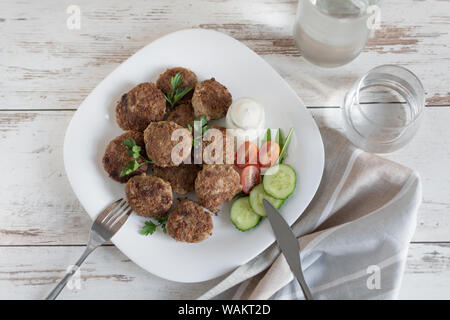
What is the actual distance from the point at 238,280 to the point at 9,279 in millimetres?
1149

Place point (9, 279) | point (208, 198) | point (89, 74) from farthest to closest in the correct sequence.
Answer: point (89, 74), point (9, 279), point (208, 198)

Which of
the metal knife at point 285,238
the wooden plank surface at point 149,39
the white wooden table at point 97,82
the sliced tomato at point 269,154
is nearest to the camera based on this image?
the metal knife at point 285,238

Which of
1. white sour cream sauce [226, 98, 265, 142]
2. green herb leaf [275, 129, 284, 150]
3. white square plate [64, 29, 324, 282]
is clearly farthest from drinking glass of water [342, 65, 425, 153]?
white sour cream sauce [226, 98, 265, 142]

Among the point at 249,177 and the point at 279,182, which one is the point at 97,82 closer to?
the point at 249,177

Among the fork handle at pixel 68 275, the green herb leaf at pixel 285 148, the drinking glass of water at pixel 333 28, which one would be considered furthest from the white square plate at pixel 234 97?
the drinking glass of water at pixel 333 28

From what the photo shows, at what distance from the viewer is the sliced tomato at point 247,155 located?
219cm

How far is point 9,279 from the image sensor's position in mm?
2309

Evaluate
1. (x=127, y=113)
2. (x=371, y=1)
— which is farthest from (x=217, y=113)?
(x=371, y=1)

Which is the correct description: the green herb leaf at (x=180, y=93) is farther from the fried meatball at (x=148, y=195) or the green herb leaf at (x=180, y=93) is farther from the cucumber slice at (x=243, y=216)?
the cucumber slice at (x=243, y=216)

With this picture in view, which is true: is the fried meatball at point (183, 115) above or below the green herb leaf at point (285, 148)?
above

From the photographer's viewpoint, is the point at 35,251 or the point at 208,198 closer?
the point at 208,198

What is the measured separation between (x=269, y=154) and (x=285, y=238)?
398 millimetres

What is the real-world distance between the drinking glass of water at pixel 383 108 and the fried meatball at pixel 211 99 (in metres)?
0.61
